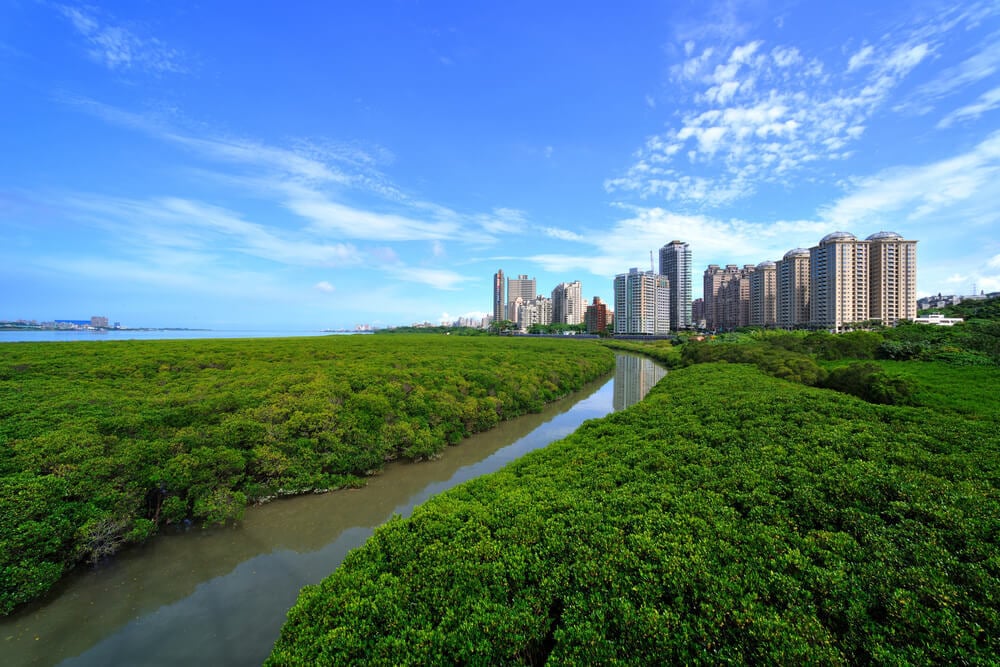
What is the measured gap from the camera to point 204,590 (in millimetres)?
7293

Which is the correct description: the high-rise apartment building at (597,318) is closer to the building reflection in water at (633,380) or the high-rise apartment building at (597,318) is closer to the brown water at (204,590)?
the building reflection in water at (633,380)

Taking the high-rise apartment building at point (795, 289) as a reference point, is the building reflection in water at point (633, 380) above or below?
below

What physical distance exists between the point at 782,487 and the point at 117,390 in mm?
18966

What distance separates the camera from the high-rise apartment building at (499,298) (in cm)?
17838

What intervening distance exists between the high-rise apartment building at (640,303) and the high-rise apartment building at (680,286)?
825 cm

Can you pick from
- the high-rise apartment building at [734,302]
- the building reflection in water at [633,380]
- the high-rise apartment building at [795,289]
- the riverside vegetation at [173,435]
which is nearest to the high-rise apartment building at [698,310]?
the high-rise apartment building at [734,302]

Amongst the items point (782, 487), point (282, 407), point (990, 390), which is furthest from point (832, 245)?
point (282, 407)

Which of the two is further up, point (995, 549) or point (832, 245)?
point (832, 245)

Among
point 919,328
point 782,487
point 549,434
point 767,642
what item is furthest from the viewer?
point 919,328

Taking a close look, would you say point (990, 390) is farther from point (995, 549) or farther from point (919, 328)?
point (919, 328)

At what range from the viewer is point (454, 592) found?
477 centimetres

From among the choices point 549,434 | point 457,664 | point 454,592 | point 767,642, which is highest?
point 767,642

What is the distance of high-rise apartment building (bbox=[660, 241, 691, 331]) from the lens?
110 m

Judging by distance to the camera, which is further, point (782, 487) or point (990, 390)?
point (990, 390)
